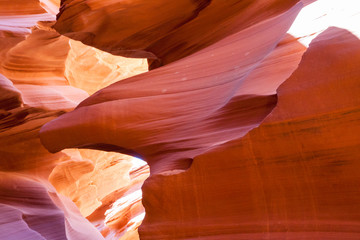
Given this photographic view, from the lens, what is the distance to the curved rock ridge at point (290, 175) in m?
1.96

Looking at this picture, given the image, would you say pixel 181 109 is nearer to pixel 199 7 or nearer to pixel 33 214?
pixel 199 7

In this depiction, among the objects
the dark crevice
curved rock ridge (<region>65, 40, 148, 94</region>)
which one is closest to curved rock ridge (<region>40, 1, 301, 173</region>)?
the dark crevice

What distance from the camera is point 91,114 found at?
3.46m

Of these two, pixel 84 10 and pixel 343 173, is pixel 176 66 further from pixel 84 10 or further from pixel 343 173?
pixel 84 10

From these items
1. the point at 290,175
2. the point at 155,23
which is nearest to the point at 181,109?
the point at 290,175

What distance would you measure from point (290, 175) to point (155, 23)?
4113mm

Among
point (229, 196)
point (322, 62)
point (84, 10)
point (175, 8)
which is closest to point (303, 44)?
point (322, 62)

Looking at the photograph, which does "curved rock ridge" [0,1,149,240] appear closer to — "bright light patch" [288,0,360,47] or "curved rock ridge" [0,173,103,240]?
"curved rock ridge" [0,173,103,240]

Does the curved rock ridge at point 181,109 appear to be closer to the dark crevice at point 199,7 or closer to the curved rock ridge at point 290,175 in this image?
the curved rock ridge at point 290,175

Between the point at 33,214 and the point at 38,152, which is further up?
the point at 38,152

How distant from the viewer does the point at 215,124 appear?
274 cm

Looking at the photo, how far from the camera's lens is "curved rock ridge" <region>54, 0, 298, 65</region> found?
15.7 feet

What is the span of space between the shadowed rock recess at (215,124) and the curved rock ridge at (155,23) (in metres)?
0.02

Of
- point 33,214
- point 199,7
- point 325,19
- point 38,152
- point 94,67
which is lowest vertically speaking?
point 33,214
